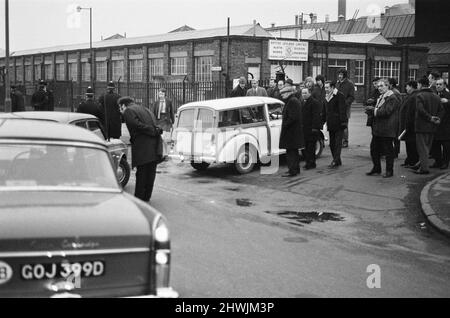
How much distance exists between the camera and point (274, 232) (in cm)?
841

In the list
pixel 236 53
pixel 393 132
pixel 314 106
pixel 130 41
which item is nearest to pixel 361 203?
pixel 393 132

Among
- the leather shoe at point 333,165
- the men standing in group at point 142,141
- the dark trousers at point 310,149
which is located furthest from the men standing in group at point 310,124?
the men standing in group at point 142,141

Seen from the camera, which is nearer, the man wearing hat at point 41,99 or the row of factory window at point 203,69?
the man wearing hat at point 41,99

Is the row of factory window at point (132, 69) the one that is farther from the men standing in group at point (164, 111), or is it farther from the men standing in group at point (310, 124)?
the men standing in group at point (310, 124)

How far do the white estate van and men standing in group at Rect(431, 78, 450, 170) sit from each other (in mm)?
3641

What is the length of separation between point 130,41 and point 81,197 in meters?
49.7

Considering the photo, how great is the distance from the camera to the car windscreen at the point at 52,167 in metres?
5.17

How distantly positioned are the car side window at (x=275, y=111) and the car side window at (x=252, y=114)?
1.05 ft

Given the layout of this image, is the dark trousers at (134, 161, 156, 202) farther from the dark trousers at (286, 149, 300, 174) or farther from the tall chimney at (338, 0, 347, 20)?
the tall chimney at (338, 0, 347, 20)

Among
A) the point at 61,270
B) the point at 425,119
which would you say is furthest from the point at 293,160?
the point at 61,270

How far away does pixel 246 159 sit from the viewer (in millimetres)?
14008

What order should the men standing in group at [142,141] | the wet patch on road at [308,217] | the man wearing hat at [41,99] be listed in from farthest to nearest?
1. the man wearing hat at [41,99]
2. the men standing in group at [142,141]
3. the wet patch on road at [308,217]

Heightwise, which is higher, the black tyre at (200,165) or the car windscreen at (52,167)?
the car windscreen at (52,167)
